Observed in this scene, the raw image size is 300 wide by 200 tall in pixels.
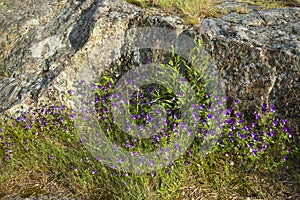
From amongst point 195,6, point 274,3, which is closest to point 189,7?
point 195,6

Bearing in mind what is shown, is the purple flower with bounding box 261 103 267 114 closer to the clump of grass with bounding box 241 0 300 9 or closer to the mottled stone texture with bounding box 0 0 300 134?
the mottled stone texture with bounding box 0 0 300 134

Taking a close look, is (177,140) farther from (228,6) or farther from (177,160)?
(228,6)

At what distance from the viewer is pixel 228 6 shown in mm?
4223

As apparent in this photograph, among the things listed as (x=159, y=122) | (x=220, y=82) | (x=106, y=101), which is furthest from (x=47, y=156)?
(x=220, y=82)

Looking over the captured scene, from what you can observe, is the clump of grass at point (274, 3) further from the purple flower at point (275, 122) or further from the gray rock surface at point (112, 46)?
the purple flower at point (275, 122)

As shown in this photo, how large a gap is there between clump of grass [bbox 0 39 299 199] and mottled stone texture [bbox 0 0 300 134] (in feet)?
0.83

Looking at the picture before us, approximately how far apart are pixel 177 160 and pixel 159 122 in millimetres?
462

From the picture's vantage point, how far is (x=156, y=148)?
3223 millimetres

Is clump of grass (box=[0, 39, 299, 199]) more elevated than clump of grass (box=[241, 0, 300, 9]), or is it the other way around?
clump of grass (box=[241, 0, 300, 9])

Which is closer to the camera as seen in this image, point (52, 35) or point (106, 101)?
point (106, 101)

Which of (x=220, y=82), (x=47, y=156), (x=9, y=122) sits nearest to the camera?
(x=220, y=82)

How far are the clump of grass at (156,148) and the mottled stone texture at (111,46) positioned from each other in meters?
0.25

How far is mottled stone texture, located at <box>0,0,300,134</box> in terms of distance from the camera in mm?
3178

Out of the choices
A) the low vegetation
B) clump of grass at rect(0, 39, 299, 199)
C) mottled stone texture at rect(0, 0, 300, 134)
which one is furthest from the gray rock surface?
clump of grass at rect(0, 39, 299, 199)
